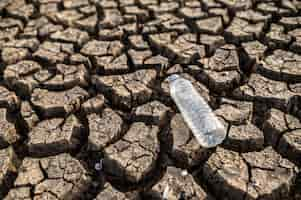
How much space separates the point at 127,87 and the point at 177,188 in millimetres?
785

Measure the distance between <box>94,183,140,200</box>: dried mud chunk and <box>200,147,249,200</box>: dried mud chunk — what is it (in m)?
0.38

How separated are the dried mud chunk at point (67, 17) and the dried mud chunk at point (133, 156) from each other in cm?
144

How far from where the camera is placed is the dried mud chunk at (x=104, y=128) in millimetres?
1971

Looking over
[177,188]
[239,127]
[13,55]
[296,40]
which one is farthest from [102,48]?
[296,40]

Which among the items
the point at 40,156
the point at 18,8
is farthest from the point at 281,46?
the point at 18,8

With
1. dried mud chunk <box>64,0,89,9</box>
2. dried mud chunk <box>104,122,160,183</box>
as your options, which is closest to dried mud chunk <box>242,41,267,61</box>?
dried mud chunk <box>104,122,160,183</box>

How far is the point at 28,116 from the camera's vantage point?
2.15 m

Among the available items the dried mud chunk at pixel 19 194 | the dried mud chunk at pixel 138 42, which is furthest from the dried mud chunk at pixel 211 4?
the dried mud chunk at pixel 19 194

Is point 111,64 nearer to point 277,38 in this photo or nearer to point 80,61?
point 80,61

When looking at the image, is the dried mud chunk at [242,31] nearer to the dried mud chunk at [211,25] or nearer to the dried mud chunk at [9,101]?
Answer: the dried mud chunk at [211,25]

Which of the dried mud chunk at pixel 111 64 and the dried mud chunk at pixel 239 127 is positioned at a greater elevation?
the dried mud chunk at pixel 111 64

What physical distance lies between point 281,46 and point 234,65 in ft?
1.48

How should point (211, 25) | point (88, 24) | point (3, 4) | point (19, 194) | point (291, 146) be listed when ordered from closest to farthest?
1. point (19, 194)
2. point (291, 146)
3. point (211, 25)
4. point (88, 24)
5. point (3, 4)

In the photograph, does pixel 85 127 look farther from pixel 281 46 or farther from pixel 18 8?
pixel 18 8
